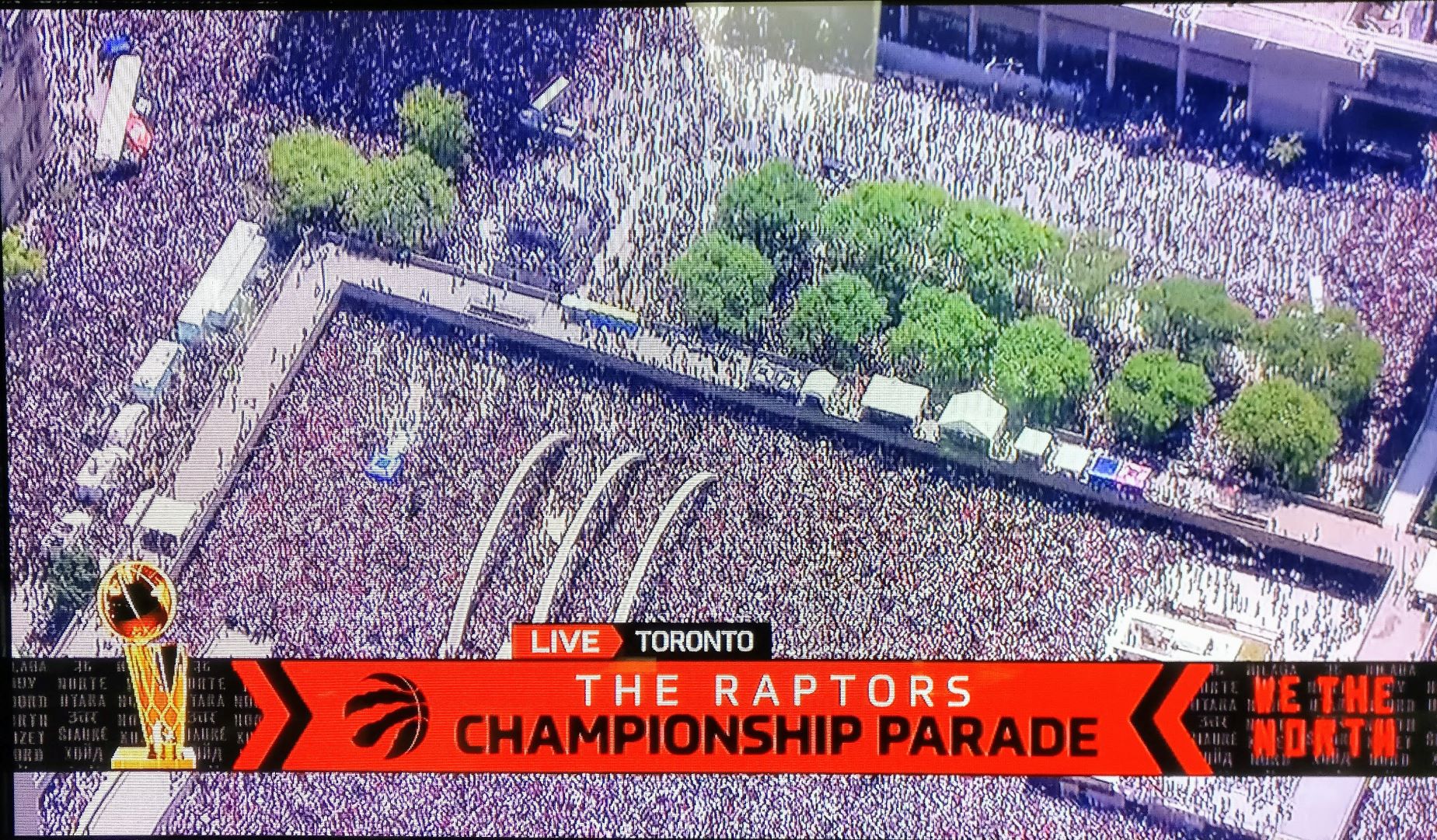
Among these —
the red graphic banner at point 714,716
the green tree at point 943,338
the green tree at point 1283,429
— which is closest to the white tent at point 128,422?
the red graphic banner at point 714,716

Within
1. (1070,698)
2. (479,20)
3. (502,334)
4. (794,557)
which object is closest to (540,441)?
(502,334)

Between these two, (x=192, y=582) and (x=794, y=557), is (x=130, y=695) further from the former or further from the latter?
(x=794, y=557)

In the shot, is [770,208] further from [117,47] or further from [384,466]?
[117,47]

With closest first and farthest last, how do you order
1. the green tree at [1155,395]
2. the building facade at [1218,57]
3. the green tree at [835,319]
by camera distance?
the building facade at [1218,57] < the green tree at [1155,395] < the green tree at [835,319]

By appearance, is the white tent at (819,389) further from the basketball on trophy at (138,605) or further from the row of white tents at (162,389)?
the basketball on trophy at (138,605)

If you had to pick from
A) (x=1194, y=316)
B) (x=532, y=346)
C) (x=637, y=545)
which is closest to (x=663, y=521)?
(x=637, y=545)
